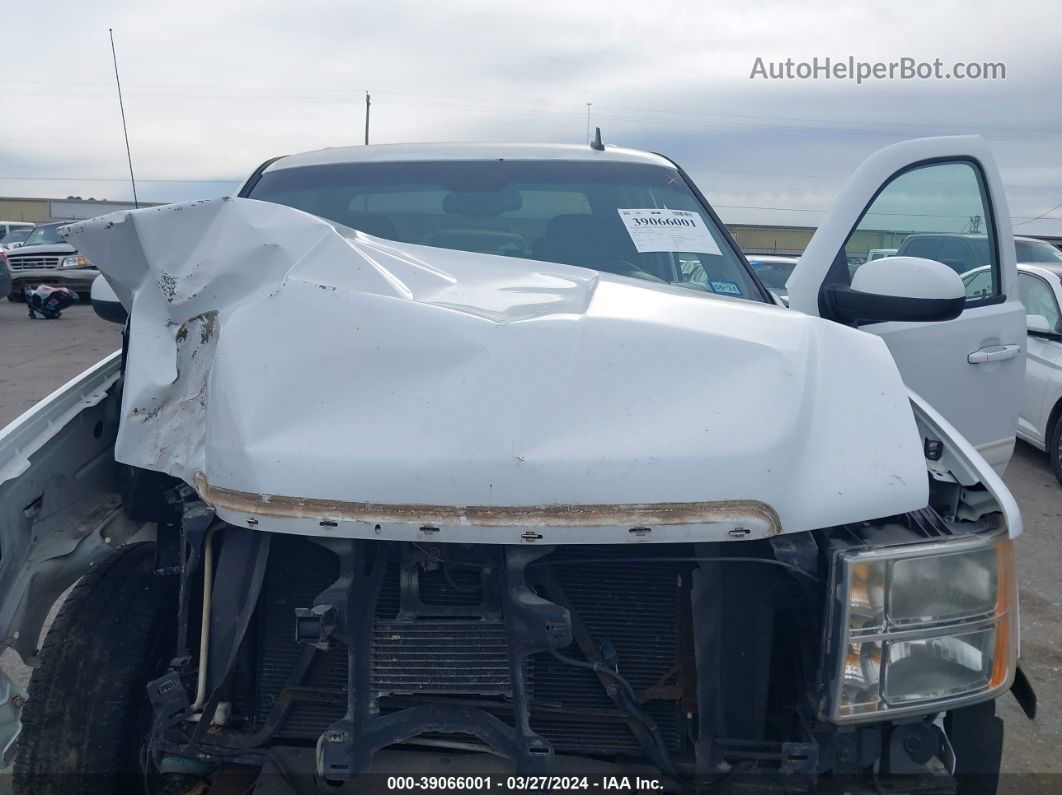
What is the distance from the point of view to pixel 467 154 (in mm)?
3332

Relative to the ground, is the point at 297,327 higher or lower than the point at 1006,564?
higher

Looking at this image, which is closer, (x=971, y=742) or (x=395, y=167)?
(x=971, y=742)

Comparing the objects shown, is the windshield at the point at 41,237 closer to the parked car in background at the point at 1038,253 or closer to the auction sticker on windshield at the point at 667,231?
the parked car in background at the point at 1038,253

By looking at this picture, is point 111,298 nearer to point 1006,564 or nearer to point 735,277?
point 735,277

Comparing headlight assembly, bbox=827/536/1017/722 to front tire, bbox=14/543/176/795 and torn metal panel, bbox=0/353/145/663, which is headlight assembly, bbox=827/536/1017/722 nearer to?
front tire, bbox=14/543/176/795

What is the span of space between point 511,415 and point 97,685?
1203 mm

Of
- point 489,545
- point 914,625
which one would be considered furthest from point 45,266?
point 914,625

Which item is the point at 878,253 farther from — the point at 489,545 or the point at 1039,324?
the point at 1039,324

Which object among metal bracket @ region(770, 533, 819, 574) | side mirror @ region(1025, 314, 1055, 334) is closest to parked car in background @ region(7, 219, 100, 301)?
Result: side mirror @ region(1025, 314, 1055, 334)

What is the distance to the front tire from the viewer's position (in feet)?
6.63

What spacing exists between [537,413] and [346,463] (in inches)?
13.8

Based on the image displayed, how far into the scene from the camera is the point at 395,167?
326 cm

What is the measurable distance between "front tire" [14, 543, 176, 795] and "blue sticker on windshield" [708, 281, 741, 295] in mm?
1729

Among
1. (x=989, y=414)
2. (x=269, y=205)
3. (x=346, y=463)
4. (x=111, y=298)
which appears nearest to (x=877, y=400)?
(x=346, y=463)
